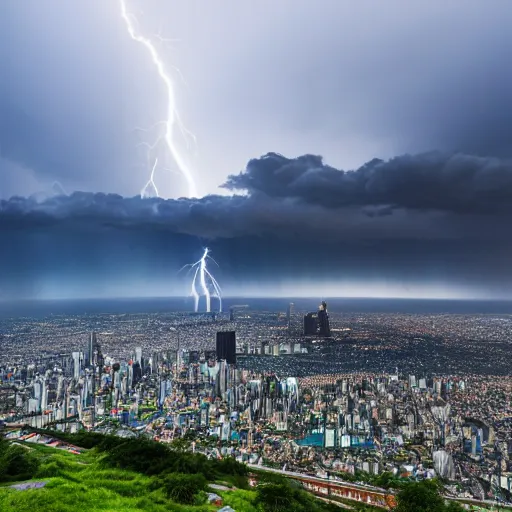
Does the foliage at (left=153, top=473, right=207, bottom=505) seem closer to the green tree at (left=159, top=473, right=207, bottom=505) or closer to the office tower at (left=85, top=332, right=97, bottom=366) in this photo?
the green tree at (left=159, top=473, right=207, bottom=505)

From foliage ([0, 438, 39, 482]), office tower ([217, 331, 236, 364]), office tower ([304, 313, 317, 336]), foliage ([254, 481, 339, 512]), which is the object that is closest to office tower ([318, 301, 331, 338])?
office tower ([304, 313, 317, 336])

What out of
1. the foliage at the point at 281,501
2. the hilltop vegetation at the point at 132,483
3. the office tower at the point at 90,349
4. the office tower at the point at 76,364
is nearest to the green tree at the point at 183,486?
the hilltop vegetation at the point at 132,483

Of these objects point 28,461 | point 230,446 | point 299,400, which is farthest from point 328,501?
point 299,400

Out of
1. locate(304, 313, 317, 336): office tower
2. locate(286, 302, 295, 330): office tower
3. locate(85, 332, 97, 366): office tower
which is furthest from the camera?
locate(286, 302, 295, 330): office tower

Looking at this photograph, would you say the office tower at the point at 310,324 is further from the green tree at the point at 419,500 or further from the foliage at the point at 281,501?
the foliage at the point at 281,501

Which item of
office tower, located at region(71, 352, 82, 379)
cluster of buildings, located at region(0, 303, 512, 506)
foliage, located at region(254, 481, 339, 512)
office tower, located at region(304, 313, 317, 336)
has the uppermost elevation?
office tower, located at region(304, 313, 317, 336)

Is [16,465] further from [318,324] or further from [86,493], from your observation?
[318,324]
